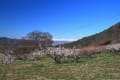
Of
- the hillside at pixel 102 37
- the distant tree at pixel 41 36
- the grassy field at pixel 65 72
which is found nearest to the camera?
the grassy field at pixel 65 72

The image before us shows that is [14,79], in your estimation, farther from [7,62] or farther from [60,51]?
[60,51]

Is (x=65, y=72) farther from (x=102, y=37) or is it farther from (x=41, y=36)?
(x=102, y=37)

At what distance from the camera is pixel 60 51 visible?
3481 cm

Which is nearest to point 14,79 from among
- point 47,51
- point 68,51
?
point 47,51

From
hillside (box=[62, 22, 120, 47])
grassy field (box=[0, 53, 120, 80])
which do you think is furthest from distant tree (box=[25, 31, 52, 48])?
grassy field (box=[0, 53, 120, 80])

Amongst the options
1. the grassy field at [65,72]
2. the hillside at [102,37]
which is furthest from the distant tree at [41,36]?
the grassy field at [65,72]

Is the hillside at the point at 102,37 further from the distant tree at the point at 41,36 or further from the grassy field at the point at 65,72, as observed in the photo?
the grassy field at the point at 65,72

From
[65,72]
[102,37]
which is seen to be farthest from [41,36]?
[65,72]

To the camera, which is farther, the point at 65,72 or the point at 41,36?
the point at 41,36

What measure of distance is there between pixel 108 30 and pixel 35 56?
162 ft

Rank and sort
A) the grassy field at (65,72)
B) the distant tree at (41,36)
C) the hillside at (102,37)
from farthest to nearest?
1. the hillside at (102,37)
2. the distant tree at (41,36)
3. the grassy field at (65,72)

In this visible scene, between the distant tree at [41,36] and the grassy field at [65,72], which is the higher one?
the distant tree at [41,36]

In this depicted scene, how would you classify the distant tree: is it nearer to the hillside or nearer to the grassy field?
the hillside

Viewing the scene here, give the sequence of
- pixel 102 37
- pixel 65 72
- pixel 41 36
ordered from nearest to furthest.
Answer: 1. pixel 65 72
2. pixel 41 36
3. pixel 102 37
